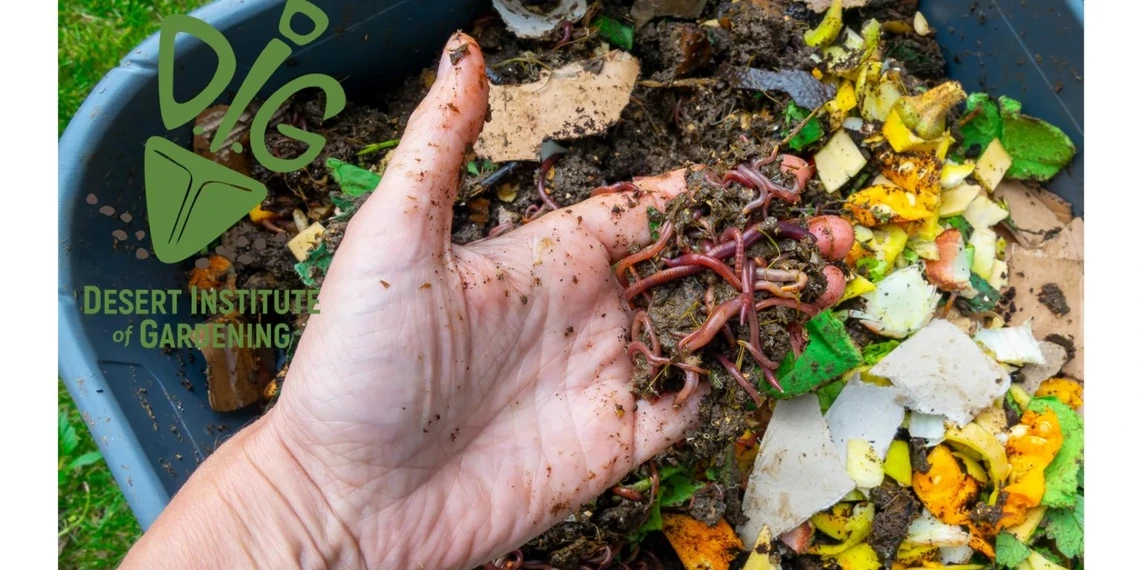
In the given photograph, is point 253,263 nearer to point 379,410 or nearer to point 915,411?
point 379,410

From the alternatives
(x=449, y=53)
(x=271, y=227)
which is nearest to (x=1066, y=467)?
(x=449, y=53)

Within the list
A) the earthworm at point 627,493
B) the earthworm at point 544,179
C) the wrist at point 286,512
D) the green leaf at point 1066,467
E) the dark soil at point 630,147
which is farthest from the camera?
the green leaf at point 1066,467

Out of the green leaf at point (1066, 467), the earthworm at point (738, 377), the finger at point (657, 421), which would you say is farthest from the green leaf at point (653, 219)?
the green leaf at point (1066, 467)

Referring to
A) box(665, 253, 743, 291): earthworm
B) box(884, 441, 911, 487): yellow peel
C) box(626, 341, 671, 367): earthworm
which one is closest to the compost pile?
box(884, 441, 911, 487): yellow peel

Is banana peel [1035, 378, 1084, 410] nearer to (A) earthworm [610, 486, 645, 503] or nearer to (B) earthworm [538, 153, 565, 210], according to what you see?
(A) earthworm [610, 486, 645, 503]

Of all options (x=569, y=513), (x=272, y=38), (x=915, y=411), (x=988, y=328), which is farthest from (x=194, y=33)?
(x=988, y=328)

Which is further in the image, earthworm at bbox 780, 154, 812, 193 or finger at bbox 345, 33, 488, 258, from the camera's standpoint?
earthworm at bbox 780, 154, 812, 193

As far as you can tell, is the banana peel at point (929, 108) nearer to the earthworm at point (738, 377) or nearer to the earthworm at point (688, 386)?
the earthworm at point (738, 377)
